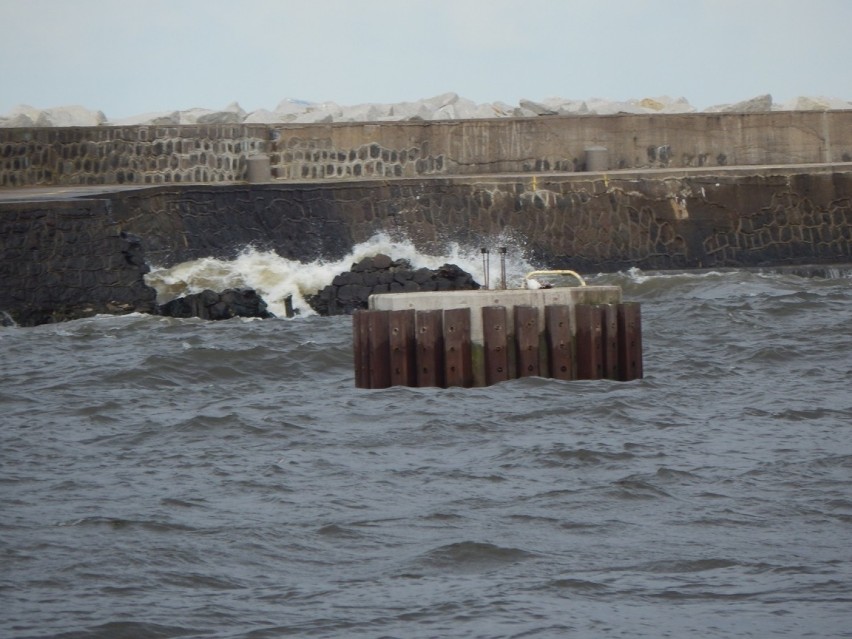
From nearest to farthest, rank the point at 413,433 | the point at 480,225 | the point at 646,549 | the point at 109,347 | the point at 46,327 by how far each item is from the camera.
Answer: the point at 646,549, the point at 413,433, the point at 109,347, the point at 46,327, the point at 480,225

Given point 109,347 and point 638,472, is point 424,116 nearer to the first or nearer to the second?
point 109,347

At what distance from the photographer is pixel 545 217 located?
23.6 meters

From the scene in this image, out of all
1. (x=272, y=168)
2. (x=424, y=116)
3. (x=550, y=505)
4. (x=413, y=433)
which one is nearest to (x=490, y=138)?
(x=272, y=168)

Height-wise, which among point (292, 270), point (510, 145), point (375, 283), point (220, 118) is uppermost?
point (220, 118)

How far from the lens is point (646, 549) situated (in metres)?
7.93

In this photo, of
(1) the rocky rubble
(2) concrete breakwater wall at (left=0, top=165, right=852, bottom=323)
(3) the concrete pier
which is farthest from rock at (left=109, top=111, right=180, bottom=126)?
(3) the concrete pier

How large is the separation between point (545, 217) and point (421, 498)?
48.5ft

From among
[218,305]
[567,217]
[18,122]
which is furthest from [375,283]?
[18,122]

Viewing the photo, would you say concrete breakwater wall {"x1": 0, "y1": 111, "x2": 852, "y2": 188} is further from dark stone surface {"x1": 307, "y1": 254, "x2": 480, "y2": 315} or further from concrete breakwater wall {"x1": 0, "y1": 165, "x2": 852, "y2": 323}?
dark stone surface {"x1": 307, "y1": 254, "x2": 480, "y2": 315}

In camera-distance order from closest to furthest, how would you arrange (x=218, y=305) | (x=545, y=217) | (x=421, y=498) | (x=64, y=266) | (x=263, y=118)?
(x=421, y=498)
(x=64, y=266)
(x=218, y=305)
(x=545, y=217)
(x=263, y=118)

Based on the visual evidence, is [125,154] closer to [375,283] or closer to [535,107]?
[375,283]

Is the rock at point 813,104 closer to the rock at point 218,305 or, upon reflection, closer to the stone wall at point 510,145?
the stone wall at point 510,145

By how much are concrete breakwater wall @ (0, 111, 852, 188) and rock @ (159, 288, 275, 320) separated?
473cm

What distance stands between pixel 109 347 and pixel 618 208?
9.68 metres
